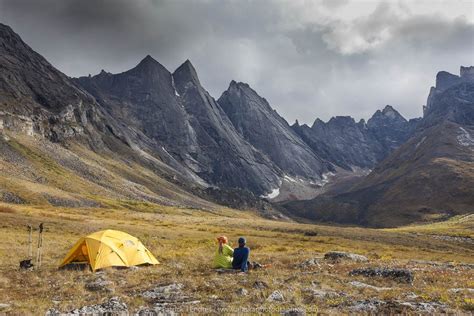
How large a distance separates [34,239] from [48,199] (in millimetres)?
70652

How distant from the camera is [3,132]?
146875 millimetres

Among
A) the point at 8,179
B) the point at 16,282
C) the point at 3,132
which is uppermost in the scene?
the point at 3,132

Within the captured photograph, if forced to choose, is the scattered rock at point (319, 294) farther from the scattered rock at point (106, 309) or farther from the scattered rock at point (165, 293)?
the scattered rock at point (106, 309)

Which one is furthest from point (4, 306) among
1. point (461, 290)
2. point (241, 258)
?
point (461, 290)

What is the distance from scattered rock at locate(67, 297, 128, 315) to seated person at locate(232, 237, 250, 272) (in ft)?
28.9

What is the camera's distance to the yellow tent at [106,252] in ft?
77.5

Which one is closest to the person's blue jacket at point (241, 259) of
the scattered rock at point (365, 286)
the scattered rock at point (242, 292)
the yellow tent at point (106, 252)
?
the scattered rock at point (242, 292)

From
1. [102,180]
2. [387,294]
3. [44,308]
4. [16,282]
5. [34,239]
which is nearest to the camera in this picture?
[44,308]

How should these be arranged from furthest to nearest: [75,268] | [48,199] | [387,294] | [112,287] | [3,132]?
[3,132]
[48,199]
[75,268]
[112,287]
[387,294]

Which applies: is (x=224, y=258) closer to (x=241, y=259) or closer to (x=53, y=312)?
(x=241, y=259)

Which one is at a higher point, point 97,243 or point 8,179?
point 8,179

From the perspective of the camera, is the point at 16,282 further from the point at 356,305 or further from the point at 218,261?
the point at 356,305

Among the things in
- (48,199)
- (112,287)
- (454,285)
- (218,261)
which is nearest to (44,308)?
(112,287)

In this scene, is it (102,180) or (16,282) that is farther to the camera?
(102,180)
